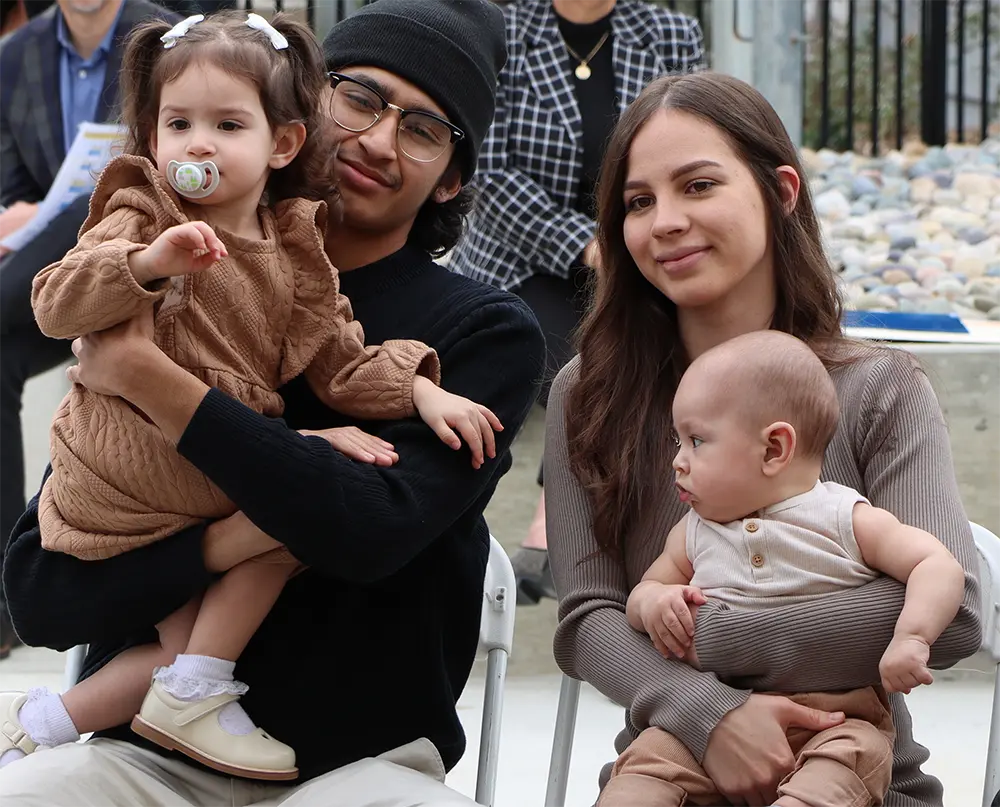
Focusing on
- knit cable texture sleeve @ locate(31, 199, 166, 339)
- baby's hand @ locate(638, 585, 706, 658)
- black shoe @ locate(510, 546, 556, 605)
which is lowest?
black shoe @ locate(510, 546, 556, 605)

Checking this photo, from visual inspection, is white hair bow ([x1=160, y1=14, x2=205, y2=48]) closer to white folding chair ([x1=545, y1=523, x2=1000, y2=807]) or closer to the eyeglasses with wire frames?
the eyeglasses with wire frames

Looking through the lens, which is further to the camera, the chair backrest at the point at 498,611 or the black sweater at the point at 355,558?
the chair backrest at the point at 498,611

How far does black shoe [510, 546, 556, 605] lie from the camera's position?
13.2ft

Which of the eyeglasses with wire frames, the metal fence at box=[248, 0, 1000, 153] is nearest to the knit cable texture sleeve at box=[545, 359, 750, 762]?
the eyeglasses with wire frames

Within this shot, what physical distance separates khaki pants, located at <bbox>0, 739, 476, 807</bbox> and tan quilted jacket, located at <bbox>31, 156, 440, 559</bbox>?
29 centimetres

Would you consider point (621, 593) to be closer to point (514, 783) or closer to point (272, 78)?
point (272, 78)

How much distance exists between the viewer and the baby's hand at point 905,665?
184 centimetres

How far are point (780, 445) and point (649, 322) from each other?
1.40ft

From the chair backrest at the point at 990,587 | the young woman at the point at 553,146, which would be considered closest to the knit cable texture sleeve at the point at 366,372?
the chair backrest at the point at 990,587

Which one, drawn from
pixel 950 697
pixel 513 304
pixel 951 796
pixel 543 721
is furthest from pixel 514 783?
pixel 513 304

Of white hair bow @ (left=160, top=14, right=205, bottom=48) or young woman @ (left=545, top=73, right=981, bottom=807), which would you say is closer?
young woman @ (left=545, top=73, right=981, bottom=807)

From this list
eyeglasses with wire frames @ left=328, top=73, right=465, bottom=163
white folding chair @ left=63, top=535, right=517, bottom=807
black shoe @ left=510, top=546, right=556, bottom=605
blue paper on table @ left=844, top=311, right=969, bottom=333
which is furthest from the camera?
blue paper on table @ left=844, top=311, right=969, bottom=333

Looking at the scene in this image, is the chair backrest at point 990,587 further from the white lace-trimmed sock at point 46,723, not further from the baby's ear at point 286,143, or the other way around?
the white lace-trimmed sock at point 46,723

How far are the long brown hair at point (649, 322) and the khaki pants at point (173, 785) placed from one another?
A: 1.53ft
